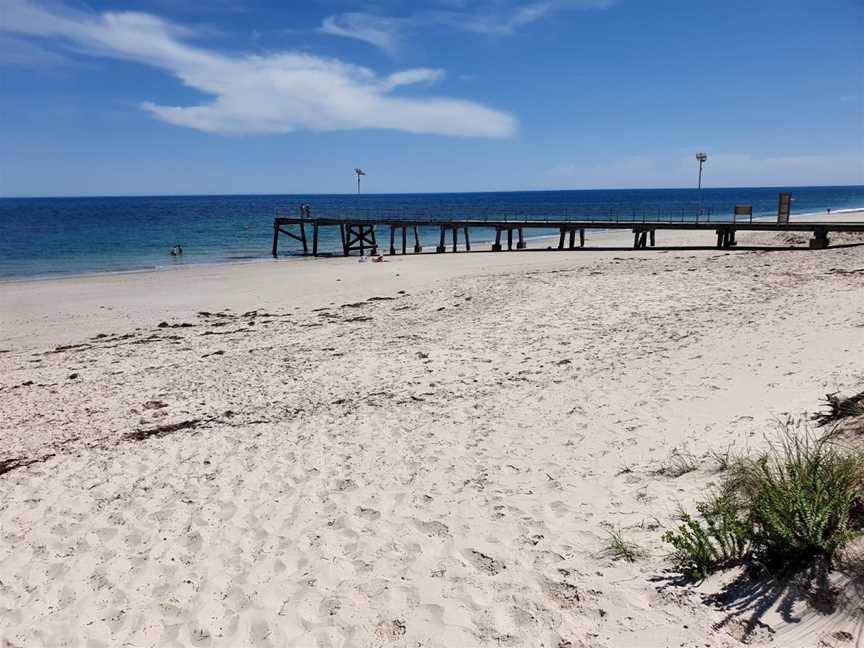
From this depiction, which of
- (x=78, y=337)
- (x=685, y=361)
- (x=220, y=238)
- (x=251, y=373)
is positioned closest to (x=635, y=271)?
(x=685, y=361)

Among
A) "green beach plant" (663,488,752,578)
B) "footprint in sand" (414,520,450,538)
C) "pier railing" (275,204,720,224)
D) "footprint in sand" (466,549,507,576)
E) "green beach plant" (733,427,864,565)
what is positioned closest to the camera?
"green beach plant" (733,427,864,565)

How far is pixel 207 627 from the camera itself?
394 cm

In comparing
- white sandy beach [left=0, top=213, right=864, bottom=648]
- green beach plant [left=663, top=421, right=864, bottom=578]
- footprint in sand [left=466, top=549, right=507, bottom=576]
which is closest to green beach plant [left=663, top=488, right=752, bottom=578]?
green beach plant [left=663, top=421, right=864, bottom=578]

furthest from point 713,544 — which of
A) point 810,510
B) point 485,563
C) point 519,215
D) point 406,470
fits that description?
point 519,215

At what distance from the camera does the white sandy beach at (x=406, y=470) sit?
3801 mm

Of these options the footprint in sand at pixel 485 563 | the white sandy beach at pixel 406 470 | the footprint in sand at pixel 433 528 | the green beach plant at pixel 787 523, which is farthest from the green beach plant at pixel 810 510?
the footprint in sand at pixel 433 528

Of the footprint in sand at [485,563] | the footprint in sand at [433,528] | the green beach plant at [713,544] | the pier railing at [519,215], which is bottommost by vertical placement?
the footprint in sand at [433,528]

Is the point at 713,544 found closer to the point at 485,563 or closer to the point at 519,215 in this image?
the point at 485,563

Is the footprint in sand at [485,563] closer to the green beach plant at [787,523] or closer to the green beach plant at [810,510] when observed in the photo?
the green beach plant at [787,523]

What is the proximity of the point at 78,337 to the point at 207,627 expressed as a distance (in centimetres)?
1312

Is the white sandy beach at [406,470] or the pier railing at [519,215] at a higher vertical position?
the pier railing at [519,215]

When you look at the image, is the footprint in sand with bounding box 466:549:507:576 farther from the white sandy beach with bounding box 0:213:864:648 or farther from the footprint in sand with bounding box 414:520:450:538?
the footprint in sand with bounding box 414:520:450:538

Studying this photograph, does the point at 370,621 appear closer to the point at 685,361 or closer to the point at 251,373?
the point at 685,361

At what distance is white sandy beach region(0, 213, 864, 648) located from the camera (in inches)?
150
